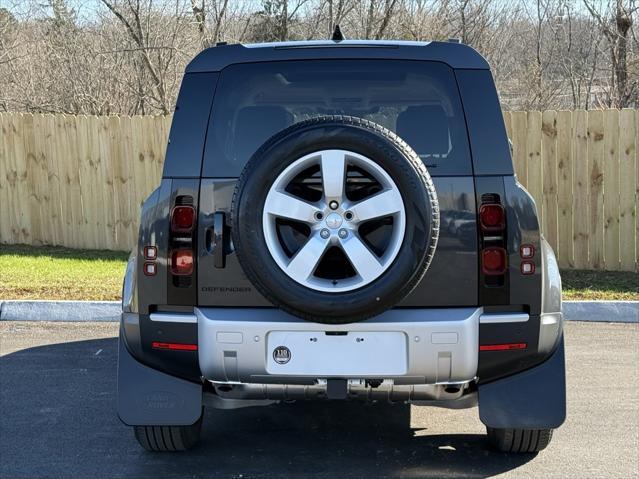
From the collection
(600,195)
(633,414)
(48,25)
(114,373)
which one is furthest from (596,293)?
(48,25)

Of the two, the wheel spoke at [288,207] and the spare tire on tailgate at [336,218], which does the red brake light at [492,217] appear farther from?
the wheel spoke at [288,207]

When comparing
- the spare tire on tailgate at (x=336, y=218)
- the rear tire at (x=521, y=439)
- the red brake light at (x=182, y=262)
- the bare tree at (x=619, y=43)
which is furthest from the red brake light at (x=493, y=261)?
the bare tree at (x=619, y=43)

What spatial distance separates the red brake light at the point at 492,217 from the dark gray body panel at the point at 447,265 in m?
0.04

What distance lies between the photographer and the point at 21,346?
23.6 feet

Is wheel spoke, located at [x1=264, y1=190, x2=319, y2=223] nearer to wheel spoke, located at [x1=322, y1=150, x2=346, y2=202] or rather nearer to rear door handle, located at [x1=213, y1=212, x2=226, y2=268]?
wheel spoke, located at [x1=322, y1=150, x2=346, y2=202]

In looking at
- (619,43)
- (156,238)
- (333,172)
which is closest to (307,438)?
(156,238)

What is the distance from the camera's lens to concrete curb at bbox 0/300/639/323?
321 inches

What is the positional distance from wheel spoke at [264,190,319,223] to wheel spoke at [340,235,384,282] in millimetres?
200

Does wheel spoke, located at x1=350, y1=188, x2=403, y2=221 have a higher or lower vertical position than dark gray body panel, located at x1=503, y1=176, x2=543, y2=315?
higher

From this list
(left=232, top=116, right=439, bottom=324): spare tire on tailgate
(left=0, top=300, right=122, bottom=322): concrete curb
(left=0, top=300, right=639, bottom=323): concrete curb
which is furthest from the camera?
(left=0, top=300, right=122, bottom=322): concrete curb

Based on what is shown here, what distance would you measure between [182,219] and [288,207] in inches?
21.6

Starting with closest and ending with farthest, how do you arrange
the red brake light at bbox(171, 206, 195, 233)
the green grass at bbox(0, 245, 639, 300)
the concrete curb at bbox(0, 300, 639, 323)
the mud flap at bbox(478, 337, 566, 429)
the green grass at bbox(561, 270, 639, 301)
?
the red brake light at bbox(171, 206, 195, 233), the mud flap at bbox(478, 337, 566, 429), the concrete curb at bbox(0, 300, 639, 323), the green grass at bbox(561, 270, 639, 301), the green grass at bbox(0, 245, 639, 300)

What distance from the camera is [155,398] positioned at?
416 cm

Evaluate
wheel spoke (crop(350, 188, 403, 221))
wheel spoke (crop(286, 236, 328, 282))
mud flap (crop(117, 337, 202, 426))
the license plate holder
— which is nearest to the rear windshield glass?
wheel spoke (crop(350, 188, 403, 221))
